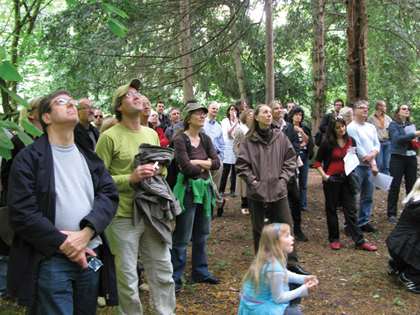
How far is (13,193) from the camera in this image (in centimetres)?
223

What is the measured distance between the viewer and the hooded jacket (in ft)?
15.0

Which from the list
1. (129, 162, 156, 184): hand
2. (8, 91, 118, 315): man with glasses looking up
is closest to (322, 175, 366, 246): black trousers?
(129, 162, 156, 184): hand


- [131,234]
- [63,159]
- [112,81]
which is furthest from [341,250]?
[112,81]

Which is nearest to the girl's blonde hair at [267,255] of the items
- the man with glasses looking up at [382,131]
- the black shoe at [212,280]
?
the black shoe at [212,280]

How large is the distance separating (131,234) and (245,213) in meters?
4.76

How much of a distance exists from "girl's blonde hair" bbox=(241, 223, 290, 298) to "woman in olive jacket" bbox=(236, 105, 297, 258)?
1.50m

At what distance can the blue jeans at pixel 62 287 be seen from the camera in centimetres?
228

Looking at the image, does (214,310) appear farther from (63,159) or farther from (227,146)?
(227,146)

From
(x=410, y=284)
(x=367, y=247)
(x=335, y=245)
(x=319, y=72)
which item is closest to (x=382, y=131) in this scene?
(x=367, y=247)

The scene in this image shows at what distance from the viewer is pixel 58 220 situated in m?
2.39

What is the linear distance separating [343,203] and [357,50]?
13.2 ft

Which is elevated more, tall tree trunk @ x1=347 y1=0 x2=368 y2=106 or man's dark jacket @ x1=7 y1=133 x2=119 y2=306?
tall tree trunk @ x1=347 y1=0 x2=368 y2=106

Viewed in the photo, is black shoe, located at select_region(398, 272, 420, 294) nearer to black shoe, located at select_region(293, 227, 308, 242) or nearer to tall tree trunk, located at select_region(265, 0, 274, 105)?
black shoe, located at select_region(293, 227, 308, 242)

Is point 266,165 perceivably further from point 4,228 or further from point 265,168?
point 4,228
